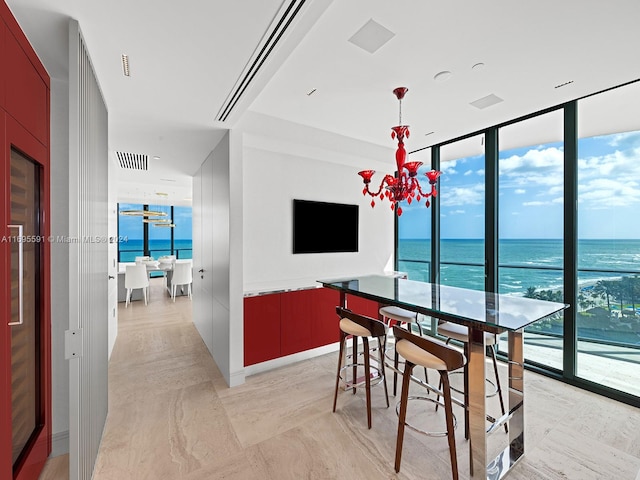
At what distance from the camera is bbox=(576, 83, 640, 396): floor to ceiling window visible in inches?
106

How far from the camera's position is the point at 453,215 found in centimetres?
405

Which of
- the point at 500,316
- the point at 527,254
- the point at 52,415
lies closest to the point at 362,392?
the point at 500,316

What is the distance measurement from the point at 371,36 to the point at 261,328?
287 cm

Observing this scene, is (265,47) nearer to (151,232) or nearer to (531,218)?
(531,218)

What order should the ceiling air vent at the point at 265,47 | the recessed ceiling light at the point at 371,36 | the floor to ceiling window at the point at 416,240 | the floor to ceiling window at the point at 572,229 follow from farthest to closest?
the floor to ceiling window at the point at 416,240 < the floor to ceiling window at the point at 572,229 < the recessed ceiling light at the point at 371,36 < the ceiling air vent at the point at 265,47

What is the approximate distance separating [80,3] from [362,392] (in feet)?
11.2

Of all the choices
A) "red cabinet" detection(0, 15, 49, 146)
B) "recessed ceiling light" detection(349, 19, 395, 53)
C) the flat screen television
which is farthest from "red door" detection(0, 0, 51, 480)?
the flat screen television

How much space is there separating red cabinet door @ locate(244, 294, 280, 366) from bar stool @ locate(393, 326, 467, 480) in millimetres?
1667

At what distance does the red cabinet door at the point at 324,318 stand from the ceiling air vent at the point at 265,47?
231 cm

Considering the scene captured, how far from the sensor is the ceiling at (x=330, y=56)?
4.80 feet

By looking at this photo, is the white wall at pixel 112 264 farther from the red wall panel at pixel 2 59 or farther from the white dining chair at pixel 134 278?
the white dining chair at pixel 134 278

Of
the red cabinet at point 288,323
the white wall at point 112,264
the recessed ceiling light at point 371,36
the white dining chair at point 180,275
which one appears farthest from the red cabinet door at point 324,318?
the white dining chair at point 180,275

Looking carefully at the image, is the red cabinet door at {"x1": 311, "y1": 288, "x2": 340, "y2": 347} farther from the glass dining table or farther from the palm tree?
the palm tree

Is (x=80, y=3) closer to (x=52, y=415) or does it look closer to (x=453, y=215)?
(x=52, y=415)
